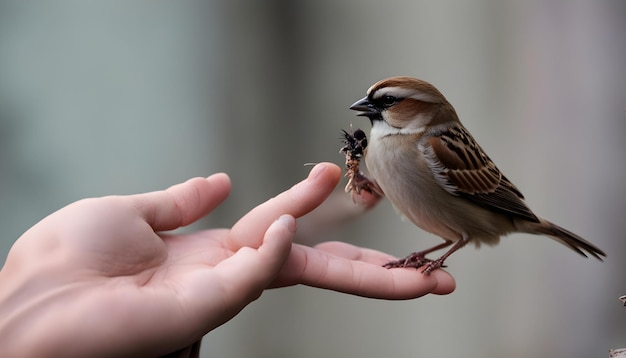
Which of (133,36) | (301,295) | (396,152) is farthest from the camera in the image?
(301,295)

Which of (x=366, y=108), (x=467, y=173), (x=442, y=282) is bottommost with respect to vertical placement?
(x=442, y=282)

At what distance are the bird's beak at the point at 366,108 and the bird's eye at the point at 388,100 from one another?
2 centimetres

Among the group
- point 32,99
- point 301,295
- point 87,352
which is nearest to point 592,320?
point 301,295

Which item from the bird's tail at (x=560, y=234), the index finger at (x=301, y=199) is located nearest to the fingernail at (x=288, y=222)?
the index finger at (x=301, y=199)

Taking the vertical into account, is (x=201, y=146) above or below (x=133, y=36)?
below

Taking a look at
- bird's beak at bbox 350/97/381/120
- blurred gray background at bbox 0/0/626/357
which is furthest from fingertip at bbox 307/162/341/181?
blurred gray background at bbox 0/0/626/357

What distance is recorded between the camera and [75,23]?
2.47 metres

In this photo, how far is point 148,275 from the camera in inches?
46.6

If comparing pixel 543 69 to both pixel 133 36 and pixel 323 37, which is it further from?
pixel 133 36

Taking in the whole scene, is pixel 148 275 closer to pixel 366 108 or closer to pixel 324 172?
pixel 324 172

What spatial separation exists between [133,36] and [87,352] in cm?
182

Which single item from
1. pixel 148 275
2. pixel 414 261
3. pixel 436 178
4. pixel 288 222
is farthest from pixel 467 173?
pixel 148 275

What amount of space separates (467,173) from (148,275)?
695mm

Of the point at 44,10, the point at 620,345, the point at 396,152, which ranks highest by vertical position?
the point at 44,10
